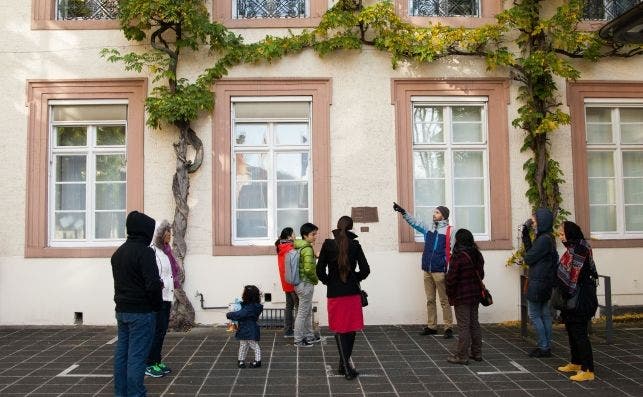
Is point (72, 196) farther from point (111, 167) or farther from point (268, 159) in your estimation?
point (268, 159)

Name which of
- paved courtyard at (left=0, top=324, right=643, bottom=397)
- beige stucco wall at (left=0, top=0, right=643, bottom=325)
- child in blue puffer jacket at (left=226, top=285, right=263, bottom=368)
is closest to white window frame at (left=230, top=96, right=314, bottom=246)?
beige stucco wall at (left=0, top=0, right=643, bottom=325)

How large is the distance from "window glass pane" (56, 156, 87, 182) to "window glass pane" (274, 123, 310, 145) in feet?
10.5

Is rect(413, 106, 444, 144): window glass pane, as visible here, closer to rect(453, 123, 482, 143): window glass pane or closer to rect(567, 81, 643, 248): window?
rect(453, 123, 482, 143): window glass pane

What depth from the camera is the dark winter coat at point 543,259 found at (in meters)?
6.35

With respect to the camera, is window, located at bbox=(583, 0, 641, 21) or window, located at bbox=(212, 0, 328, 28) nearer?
window, located at bbox=(212, 0, 328, 28)

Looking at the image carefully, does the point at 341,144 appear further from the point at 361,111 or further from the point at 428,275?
the point at 428,275

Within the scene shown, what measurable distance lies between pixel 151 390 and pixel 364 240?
419 centimetres

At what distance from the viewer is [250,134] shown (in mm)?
9242

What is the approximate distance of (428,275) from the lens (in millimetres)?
8086

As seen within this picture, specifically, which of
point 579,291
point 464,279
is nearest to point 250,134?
point 464,279

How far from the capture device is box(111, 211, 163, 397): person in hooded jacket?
490cm

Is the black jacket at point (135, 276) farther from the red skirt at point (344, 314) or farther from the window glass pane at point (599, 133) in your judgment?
the window glass pane at point (599, 133)

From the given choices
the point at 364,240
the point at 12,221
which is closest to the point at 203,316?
the point at 364,240

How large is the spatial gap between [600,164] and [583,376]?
4.84 meters
